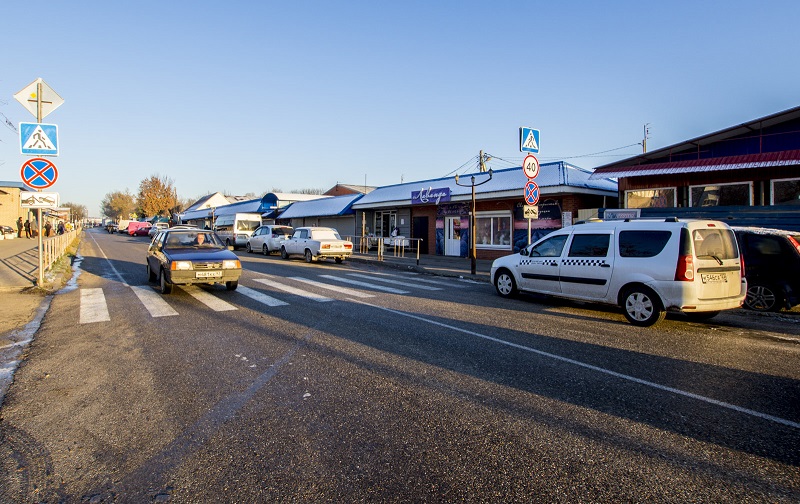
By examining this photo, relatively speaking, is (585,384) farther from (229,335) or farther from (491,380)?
(229,335)

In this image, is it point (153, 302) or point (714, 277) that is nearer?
point (714, 277)

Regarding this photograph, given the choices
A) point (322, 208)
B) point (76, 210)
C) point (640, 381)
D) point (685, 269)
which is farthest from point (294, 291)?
point (76, 210)

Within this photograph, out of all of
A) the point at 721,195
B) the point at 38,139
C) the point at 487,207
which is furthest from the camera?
the point at 487,207

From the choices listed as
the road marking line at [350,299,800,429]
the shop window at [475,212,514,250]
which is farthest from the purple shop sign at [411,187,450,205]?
the road marking line at [350,299,800,429]

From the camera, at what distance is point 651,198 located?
1773cm

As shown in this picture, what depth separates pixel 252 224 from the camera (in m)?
32.2

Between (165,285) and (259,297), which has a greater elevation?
(165,285)

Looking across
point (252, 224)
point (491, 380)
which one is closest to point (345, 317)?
point (491, 380)

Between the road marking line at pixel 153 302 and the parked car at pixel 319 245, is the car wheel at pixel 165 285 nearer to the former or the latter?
the road marking line at pixel 153 302

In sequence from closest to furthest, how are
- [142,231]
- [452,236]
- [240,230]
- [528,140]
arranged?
1. [528,140]
2. [452,236]
3. [240,230]
4. [142,231]

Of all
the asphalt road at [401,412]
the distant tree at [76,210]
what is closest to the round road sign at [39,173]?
the asphalt road at [401,412]

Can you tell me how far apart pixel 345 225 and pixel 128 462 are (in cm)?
3131

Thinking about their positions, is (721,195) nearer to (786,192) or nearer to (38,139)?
(786,192)

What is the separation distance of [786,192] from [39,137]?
2100cm
